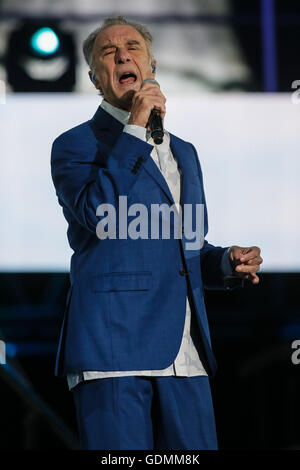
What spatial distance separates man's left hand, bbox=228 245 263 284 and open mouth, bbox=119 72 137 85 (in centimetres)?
47

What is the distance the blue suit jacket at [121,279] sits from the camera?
5.17 feet

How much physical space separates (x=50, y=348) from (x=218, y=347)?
946 millimetres

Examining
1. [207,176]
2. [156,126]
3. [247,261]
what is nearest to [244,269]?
[247,261]

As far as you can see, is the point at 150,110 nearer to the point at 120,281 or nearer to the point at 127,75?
the point at 127,75

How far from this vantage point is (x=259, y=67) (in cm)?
418

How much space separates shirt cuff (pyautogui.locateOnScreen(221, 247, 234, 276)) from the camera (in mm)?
1745

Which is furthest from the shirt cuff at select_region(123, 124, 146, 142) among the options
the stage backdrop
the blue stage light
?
the blue stage light

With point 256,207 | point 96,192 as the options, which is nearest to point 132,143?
point 96,192

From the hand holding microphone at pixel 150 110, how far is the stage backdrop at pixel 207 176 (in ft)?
7.12

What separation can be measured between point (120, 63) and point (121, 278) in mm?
535

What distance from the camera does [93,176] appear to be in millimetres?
1675

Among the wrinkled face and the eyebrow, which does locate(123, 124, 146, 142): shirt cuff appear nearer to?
the wrinkled face

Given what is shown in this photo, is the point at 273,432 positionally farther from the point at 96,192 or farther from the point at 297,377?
the point at 96,192

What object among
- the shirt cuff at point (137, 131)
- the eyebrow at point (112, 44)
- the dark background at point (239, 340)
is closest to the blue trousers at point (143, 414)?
the shirt cuff at point (137, 131)
